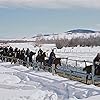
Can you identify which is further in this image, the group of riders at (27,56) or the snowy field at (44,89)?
the group of riders at (27,56)

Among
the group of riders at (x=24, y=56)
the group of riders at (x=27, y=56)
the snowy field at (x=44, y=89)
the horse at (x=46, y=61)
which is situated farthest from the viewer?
the group of riders at (x=24, y=56)

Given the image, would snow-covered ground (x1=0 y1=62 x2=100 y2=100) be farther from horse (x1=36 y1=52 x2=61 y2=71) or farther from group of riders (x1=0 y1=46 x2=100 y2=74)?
group of riders (x1=0 y1=46 x2=100 y2=74)

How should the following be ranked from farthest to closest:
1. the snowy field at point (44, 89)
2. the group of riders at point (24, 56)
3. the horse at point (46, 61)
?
the group of riders at point (24, 56) → the horse at point (46, 61) → the snowy field at point (44, 89)

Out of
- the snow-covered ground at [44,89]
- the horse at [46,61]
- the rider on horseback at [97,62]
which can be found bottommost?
the snow-covered ground at [44,89]

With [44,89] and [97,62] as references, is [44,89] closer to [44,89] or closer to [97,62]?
[44,89]

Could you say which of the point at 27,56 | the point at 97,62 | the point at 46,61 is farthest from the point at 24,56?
the point at 97,62

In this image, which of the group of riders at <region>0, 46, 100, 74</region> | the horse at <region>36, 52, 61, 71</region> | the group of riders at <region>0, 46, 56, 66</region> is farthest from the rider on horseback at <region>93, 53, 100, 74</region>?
the group of riders at <region>0, 46, 56, 66</region>

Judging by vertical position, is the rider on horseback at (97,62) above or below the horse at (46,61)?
above

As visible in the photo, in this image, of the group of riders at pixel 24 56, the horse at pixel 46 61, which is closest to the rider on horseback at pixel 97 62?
the horse at pixel 46 61

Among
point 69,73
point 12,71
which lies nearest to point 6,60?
point 12,71

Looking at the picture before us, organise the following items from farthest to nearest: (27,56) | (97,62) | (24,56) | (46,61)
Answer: (24,56), (27,56), (46,61), (97,62)

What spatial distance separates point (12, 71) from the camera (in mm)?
26219

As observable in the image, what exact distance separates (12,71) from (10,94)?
35.9 ft

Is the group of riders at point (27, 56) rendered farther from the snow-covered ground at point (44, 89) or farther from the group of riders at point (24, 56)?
the snow-covered ground at point (44, 89)
